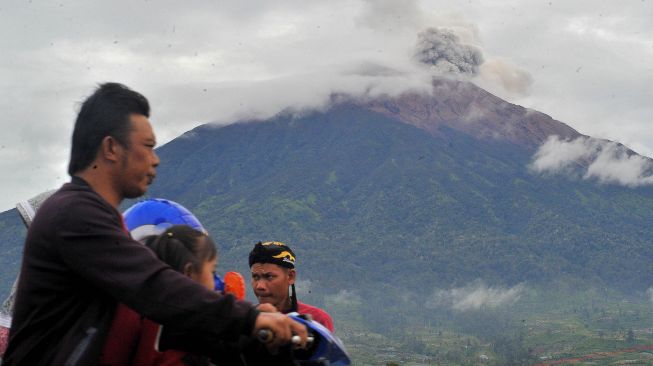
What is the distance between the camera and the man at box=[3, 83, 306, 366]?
3.22 metres

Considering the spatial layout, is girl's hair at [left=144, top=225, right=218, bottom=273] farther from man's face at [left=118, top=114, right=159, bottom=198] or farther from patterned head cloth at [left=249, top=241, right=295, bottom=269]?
patterned head cloth at [left=249, top=241, right=295, bottom=269]

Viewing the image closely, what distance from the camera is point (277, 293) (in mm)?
7188

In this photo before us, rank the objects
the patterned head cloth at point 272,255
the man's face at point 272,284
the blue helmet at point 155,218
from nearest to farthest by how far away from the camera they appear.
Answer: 1. the blue helmet at point 155,218
2. the man's face at point 272,284
3. the patterned head cloth at point 272,255

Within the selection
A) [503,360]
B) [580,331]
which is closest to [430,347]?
[503,360]

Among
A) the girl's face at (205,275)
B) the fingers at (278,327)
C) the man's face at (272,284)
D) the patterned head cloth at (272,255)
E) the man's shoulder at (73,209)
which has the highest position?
the patterned head cloth at (272,255)

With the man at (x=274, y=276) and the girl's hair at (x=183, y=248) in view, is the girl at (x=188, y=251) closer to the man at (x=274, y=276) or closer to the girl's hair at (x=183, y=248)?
the girl's hair at (x=183, y=248)

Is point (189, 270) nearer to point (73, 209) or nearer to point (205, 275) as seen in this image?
point (205, 275)

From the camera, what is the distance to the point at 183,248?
3885 mm

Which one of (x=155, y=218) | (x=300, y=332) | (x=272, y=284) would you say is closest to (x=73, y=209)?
(x=300, y=332)

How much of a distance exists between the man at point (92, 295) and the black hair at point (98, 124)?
19 centimetres

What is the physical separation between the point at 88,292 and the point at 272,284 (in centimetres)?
391

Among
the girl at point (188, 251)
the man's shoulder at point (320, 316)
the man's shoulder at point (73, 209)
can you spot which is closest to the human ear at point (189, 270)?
the girl at point (188, 251)

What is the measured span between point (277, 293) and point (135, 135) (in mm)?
3727

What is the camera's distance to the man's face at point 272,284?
717 cm
